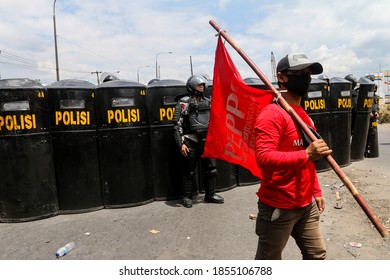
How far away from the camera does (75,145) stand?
17.0 feet

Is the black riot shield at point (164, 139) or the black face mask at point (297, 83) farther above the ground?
the black face mask at point (297, 83)

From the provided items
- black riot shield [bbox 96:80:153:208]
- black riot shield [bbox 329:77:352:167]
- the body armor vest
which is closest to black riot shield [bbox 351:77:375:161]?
black riot shield [bbox 329:77:352:167]

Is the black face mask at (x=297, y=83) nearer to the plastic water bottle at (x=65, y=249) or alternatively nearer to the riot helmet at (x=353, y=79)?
the plastic water bottle at (x=65, y=249)

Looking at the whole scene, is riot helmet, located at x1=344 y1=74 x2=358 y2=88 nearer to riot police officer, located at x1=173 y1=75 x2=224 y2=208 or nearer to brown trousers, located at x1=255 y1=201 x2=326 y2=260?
riot police officer, located at x1=173 y1=75 x2=224 y2=208

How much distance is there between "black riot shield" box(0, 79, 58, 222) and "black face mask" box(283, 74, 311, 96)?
3.88 metres

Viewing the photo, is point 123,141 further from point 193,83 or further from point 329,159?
point 329,159

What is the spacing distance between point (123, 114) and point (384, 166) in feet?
21.4

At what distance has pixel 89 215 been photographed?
5.25 meters

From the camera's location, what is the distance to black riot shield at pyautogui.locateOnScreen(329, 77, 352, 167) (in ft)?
25.5

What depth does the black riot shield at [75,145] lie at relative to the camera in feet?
16.8

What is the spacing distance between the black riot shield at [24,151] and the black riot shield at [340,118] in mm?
5964

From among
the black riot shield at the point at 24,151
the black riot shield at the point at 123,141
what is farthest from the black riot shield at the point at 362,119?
the black riot shield at the point at 24,151
